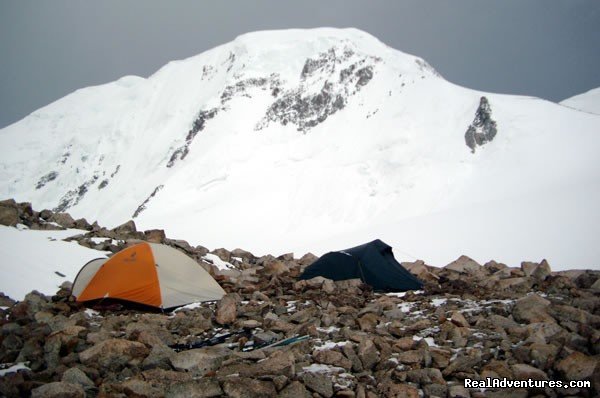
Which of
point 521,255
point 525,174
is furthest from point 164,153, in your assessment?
point 521,255

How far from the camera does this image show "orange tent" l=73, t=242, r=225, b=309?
6828 millimetres

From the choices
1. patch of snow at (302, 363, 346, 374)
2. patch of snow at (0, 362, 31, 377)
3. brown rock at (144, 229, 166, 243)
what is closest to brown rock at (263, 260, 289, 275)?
brown rock at (144, 229, 166, 243)

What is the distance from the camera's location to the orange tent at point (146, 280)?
6828 millimetres

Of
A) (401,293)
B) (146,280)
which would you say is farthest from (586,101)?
(146,280)

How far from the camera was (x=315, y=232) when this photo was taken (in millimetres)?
38062

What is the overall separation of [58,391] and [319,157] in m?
48.6

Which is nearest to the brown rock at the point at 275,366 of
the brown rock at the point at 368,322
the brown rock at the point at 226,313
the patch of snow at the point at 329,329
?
the patch of snow at the point at 329,329

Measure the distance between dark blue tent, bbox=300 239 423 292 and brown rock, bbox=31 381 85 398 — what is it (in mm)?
6373

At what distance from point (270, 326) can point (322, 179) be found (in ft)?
133

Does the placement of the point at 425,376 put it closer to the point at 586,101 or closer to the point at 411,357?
the point at 411,357

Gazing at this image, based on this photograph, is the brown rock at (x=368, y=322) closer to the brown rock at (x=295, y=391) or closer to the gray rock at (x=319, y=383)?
the gray rock at (x=319, y=383)

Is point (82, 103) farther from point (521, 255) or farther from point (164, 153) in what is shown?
point (521, 255)

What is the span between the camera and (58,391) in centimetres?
345

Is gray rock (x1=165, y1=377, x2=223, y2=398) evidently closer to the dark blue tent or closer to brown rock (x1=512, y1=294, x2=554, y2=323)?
brown rock (x1=512, y1=294, x2=554, y2=323)
